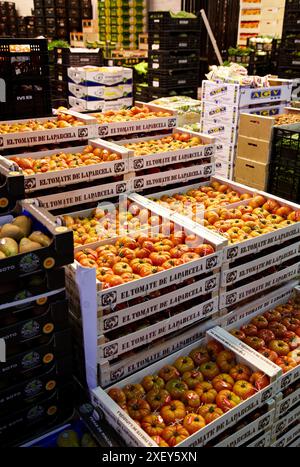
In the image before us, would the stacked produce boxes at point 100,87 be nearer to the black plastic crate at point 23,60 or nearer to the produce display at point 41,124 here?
the black plastic crate at point 23,60

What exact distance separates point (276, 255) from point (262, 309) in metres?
0.37

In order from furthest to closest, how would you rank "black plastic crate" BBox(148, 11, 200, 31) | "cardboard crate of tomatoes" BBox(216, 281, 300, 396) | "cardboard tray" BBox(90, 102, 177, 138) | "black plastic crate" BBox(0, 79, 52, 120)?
"black plastic crate" BBox(148, 11, 200, 31) < "black plastic crate" BBox(0, 79, 52, 120) < "cardboard tray" BBox(90, 102, 177, 138) < "cardboard crate of tomatoes" BBox(216, 281, 300, 396)

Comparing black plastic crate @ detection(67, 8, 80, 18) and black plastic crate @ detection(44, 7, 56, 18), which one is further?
black plastic crate @ detection(44, 7, 56, 18)

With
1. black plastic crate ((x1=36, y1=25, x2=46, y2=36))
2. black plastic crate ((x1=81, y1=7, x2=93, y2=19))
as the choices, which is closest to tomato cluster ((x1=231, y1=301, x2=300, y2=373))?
black plastic crate ((x1=81, y1=7, x2=93, y2=19))

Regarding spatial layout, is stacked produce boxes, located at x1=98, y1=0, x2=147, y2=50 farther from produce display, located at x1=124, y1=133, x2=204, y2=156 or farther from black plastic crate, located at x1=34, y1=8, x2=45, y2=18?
produce display, located at x1=124, y1=133, x2=204, y2=156

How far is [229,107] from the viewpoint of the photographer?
550 centimetres

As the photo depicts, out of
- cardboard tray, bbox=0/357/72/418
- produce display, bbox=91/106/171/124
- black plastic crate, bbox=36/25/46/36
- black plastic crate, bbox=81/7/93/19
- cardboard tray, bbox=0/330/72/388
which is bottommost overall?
cardboard tray, bbox=0/357/72/418

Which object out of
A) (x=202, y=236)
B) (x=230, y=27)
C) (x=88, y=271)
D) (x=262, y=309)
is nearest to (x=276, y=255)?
(x=262, y=309)

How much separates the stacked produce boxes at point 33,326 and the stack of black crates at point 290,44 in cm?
630

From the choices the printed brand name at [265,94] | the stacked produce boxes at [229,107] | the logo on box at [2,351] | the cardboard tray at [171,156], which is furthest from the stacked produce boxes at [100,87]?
the logo on box at [2,351]

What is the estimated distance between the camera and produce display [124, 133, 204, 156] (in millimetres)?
3564

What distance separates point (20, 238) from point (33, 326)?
403 mm

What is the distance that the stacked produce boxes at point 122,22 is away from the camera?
1059 cm

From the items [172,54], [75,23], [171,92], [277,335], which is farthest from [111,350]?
[75,23]
